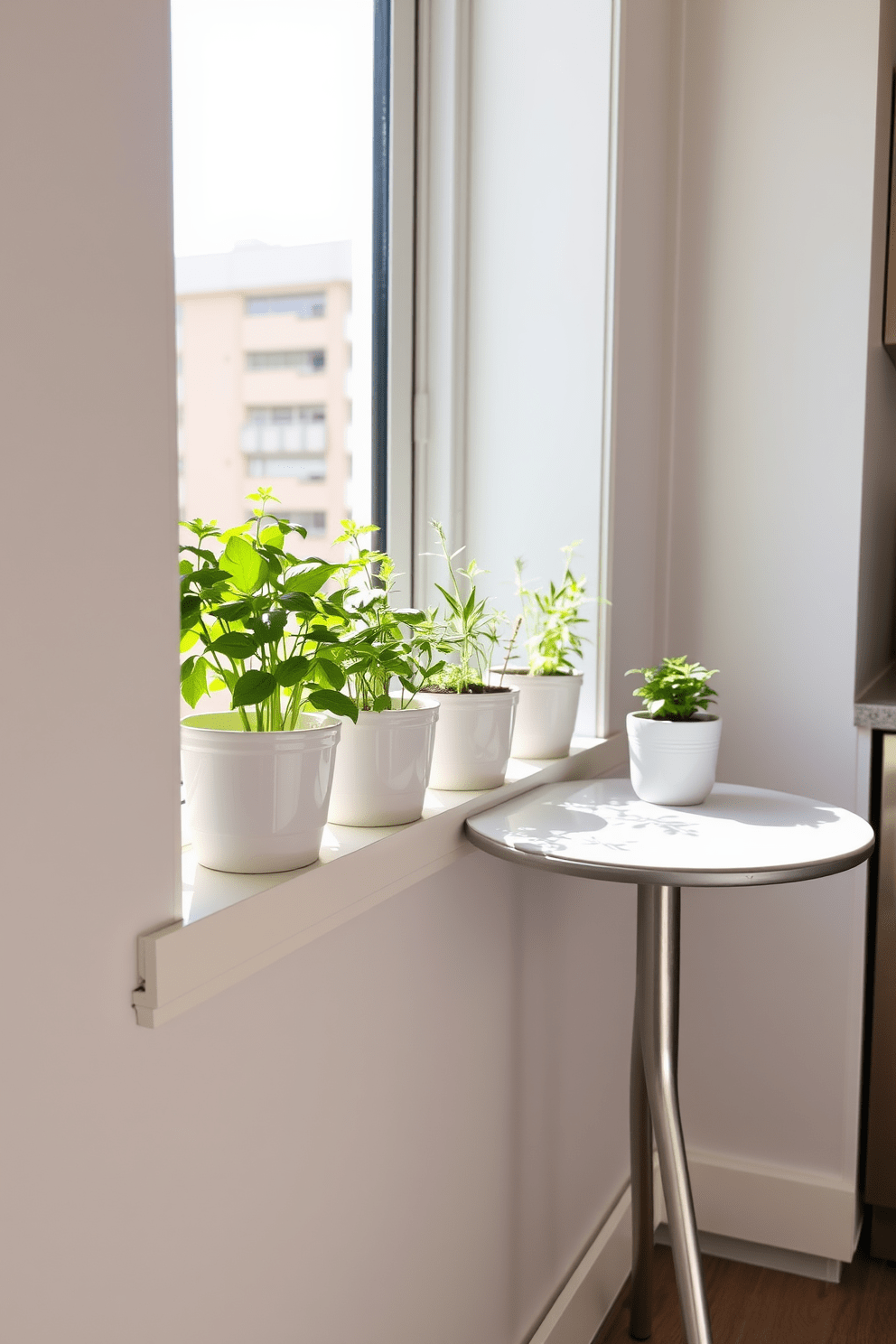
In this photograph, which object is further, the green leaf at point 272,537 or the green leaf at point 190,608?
the green leaf at point 272,537

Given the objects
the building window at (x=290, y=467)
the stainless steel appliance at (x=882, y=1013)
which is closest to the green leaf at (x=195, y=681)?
the building window at (x=290, y=467)

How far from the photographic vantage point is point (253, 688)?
92 centimetres

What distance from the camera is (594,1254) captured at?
1.76m

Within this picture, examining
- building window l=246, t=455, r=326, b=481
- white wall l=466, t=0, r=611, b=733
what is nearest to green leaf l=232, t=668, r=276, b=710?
building window l=246, t=455, r=326, b=481

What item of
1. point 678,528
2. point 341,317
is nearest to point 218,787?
point 341,317

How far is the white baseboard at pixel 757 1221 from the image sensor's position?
1.85m

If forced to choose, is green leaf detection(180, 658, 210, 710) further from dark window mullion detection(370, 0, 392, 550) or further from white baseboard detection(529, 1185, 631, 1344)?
white baseboard detection(529, 1185, 631, 1344)

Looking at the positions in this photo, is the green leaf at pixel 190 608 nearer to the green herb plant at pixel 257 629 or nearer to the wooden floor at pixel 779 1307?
the green herb plant at pixel 257 629

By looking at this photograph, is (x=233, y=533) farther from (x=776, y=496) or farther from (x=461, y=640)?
(x=776, y=496)

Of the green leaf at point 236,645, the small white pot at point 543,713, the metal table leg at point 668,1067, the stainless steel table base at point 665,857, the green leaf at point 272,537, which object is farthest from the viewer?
the small white pot at point 543,713

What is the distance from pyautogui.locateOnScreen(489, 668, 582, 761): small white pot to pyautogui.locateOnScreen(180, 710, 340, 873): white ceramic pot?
614mm

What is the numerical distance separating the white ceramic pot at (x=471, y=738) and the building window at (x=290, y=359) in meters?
0.44

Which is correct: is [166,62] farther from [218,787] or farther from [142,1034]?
[142,1034]

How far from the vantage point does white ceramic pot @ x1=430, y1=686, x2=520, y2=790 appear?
4.40 feet
